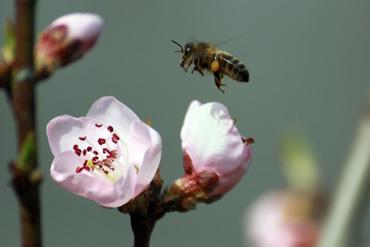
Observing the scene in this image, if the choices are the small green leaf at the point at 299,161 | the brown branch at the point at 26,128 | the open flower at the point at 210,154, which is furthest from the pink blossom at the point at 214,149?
the small green leaf at the point at 299,161

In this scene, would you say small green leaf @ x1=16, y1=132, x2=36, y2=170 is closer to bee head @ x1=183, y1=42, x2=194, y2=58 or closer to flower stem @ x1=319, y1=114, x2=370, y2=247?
bee head @ x1=183, y1=42, x2=194, y2=58

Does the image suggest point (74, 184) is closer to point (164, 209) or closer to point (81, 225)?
point (164, 209)

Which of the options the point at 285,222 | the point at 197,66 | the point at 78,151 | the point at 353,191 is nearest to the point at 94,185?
the point at 78,151

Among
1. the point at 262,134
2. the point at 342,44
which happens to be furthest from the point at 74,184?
the point at 342,44

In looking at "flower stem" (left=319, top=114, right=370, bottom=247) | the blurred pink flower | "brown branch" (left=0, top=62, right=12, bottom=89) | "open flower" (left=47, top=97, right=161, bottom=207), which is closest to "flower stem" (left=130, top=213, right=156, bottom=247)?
"open flower" (left=47, top=97, right=161, bottom=207)

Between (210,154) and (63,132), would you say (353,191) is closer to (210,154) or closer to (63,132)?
(210,154)

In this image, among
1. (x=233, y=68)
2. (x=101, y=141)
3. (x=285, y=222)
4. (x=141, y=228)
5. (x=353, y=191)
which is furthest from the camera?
(x=285, y=222)

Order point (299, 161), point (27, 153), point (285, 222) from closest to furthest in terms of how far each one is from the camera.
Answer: point (27, 153) < point (299, 161) < point (285, 222)

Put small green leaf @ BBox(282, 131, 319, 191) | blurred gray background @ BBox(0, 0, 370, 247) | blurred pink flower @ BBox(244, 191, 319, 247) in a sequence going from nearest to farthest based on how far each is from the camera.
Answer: small green leaf @ BBox(282, 131, 319, 191) < blurred pink flower @ BBox(244, 191, 319, 247) < blurred gray background @ BBox(0, 0, 370, 247)
